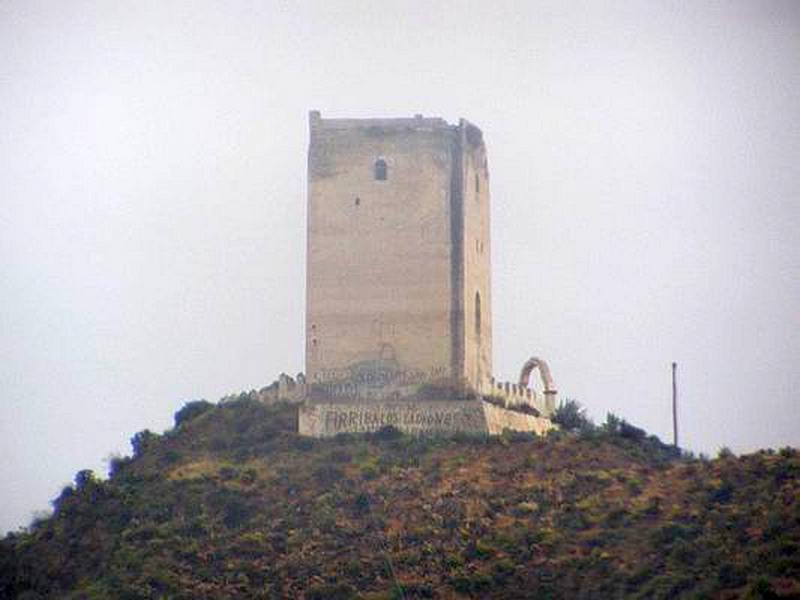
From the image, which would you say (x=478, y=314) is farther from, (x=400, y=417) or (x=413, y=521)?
(x=413, y=521)

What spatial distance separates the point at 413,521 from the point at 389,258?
26.2 ft

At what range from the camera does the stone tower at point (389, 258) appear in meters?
48.7

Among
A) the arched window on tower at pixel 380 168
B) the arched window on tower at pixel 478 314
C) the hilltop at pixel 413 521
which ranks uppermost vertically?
the arched window on tower at pixel 380 168

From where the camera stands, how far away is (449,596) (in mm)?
39875

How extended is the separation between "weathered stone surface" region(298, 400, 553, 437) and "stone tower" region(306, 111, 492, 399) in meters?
0.38

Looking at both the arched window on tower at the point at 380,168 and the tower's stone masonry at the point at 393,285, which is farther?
the arched window on tower at the point at 380,168

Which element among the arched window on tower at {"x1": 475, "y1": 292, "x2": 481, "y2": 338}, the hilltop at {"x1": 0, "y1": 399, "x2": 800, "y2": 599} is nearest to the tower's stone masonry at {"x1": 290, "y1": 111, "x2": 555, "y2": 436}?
the arched window on tower at {"x1": 475, "y1": 292, "x2": 481, "y2": 338}

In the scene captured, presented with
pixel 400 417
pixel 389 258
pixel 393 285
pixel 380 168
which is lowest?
pixel 400 417

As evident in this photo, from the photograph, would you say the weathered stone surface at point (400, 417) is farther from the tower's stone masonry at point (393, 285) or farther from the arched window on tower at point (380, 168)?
the arched window on tower at point (380, 168)

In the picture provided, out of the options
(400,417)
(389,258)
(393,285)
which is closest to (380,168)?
(389,258)

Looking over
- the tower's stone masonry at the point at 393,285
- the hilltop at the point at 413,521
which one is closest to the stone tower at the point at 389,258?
the tower's stone masonry at the point at 393,285

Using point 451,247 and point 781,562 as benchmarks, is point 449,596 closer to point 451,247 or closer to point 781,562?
point 781,562

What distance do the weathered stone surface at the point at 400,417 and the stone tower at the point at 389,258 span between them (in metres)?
0.38

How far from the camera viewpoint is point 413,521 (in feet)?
141
